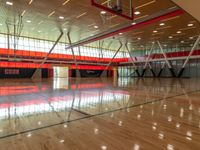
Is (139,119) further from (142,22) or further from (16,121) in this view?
(142,22)

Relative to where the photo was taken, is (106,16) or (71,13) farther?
(106,16)

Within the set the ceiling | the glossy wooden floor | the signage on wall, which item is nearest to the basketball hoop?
the ceiling

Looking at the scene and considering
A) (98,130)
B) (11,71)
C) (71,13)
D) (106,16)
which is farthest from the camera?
(11,71)

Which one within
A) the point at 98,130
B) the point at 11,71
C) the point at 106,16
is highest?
the point at 106,16

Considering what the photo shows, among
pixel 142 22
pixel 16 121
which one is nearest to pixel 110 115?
pixel 16 121

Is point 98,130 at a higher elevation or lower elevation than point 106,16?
lower

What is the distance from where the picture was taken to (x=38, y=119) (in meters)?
4.30

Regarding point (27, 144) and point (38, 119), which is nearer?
point (27, 144)

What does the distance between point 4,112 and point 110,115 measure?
10.7 ft

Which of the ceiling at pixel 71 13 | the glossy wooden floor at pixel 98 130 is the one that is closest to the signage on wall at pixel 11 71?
the ceiling at pixel 71 13

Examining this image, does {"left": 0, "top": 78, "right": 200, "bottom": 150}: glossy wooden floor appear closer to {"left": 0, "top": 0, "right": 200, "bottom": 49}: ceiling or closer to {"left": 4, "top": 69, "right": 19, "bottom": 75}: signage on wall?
{"left": 0, "top": 0, "right": 200, "bottom": 49}: ceiling

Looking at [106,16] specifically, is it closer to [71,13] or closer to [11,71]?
[71,13]

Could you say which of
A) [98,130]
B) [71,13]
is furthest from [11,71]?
[98,130]

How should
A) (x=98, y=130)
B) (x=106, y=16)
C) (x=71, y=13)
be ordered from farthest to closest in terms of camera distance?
(x=106, y=16), (x=71, y=13), (x=98, y=130)
